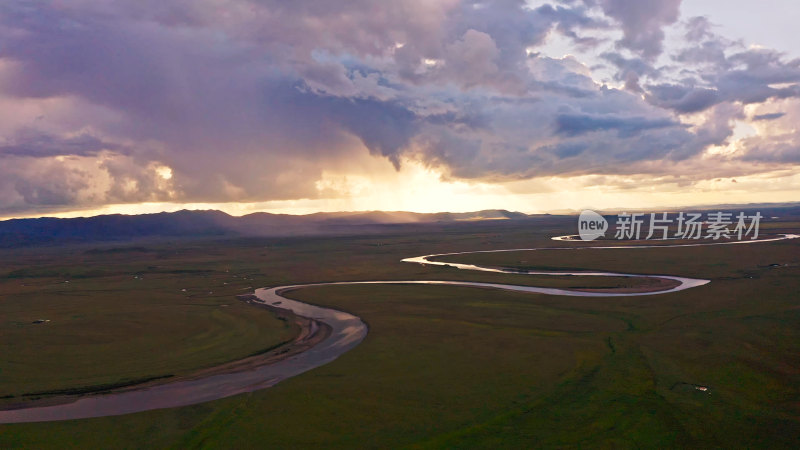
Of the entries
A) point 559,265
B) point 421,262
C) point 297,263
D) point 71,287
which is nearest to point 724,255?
point 559,265

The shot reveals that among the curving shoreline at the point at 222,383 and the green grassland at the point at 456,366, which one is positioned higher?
A: the green grassland at the point at 456,366

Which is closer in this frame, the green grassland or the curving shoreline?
the green grassland

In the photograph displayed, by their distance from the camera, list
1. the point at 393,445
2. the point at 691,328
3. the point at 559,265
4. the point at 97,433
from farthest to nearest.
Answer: the point at 559,265 → the point at 691,328 → the point at 97,433 → the point at 393,445

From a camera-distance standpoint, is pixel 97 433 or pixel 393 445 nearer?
pixel 393 445

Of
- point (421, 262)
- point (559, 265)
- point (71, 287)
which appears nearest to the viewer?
point (71, 287)

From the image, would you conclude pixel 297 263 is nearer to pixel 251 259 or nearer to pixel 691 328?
pixel 251 259

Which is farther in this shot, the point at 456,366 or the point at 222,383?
the point at 456,366

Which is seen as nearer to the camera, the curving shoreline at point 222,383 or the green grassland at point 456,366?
the green grassland at point 456,366

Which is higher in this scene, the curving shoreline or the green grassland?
the green grassland
